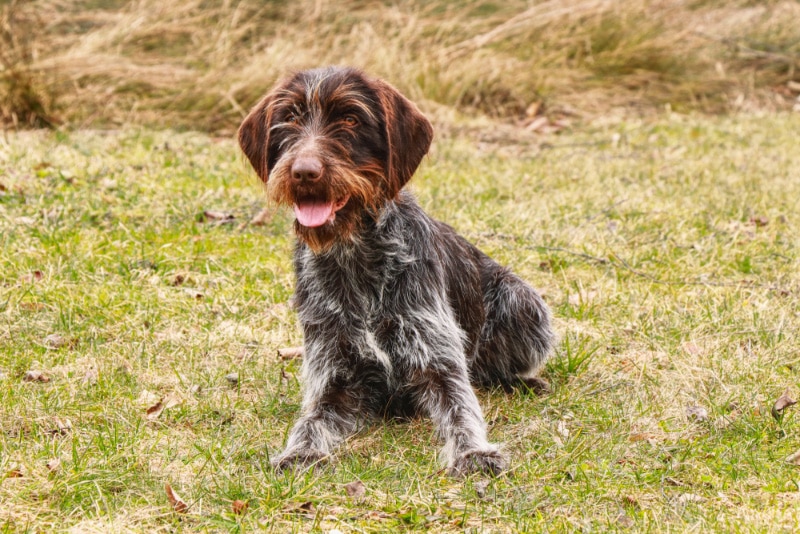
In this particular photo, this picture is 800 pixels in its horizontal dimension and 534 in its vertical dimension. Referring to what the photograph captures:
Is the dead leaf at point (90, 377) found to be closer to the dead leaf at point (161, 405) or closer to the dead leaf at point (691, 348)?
the dead leaf at point (161, 405)

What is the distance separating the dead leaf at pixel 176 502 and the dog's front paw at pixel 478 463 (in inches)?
38.0

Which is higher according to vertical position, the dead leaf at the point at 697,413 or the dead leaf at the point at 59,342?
the dead leaf at the point at 697,413

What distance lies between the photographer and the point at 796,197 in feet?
24.3

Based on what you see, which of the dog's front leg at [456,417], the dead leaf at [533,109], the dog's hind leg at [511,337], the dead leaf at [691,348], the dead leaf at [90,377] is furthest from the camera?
the dead leaf at [533,109]

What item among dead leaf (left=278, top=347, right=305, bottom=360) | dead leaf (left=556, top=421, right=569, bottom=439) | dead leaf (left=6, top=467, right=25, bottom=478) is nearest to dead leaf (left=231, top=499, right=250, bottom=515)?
dead leaf (left=6, top=467, right=25, bottom=478)

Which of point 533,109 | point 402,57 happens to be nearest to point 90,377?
point 402,57

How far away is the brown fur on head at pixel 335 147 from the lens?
349 cm

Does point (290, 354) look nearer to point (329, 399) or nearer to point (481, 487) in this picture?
point (329, 399)

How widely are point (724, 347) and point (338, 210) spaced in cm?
215

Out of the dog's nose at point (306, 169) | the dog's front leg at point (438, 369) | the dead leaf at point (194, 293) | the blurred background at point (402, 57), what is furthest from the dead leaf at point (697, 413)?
the blurred background at point (402, 57)

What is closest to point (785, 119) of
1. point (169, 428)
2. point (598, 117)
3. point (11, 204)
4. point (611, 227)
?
point (598, 117)

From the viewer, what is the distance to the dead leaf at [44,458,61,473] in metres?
3.29

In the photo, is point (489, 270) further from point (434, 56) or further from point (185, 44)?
point (185, 44)

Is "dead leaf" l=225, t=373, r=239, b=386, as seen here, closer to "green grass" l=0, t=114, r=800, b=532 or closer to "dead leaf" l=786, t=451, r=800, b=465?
"green grass" l=0, t=114, r=800, b=532
